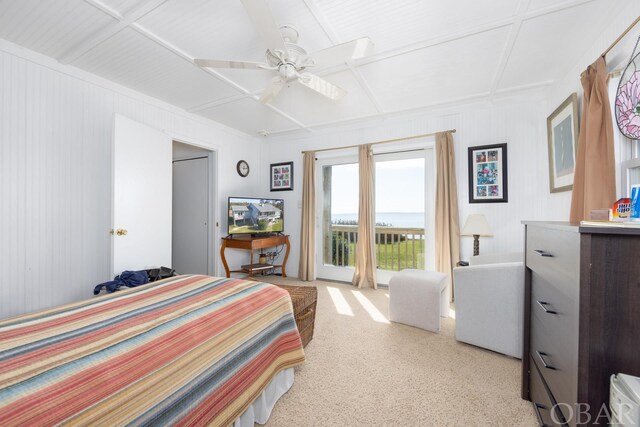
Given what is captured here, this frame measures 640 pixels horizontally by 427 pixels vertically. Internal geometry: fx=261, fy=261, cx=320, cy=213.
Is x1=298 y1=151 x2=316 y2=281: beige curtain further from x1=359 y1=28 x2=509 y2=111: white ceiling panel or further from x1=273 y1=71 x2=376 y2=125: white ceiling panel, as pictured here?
x1=359 y1=28 x2=509 y2=111: white ceiling panel

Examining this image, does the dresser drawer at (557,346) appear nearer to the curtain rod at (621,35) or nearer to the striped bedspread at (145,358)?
the striped bedspread at (145,358)

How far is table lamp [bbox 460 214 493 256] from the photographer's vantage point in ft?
9.55

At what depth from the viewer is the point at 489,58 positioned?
87.9 inches

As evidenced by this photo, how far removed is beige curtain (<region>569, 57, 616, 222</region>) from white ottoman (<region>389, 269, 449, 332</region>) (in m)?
1.20

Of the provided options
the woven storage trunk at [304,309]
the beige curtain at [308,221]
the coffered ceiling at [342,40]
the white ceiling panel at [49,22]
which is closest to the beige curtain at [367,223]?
the beige curtain at [308,221]

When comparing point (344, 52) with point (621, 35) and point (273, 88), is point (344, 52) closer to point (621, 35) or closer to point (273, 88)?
point (273, 88)

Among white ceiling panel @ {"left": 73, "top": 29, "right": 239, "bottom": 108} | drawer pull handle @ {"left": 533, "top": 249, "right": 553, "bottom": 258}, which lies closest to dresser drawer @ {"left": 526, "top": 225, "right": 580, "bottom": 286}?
drawer pull handle @ {"left": 533, "top": 249, "right": 553, "bottom": 258}

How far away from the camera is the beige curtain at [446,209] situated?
3.22 meters

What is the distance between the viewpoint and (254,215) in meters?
Answer: 4.09

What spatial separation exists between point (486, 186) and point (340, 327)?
241cm

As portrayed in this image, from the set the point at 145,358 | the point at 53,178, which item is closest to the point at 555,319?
the point at 145,358

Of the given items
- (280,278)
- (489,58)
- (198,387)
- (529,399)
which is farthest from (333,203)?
(198,387)

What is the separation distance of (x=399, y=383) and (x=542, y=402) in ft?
2.36

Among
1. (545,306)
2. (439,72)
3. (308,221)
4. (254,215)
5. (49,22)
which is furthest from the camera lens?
(308,221)
